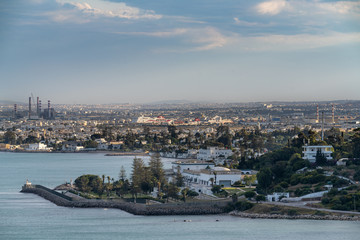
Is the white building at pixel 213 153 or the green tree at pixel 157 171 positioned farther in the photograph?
the white building at pixel 213 153

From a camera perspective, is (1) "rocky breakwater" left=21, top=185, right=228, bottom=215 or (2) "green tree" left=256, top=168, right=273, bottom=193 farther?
(2) "green tree" left=256, top=168, right=273, bottom=193

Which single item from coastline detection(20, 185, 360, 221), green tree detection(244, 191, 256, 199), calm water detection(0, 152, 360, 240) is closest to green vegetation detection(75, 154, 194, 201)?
coastline detection(20, 185, 360, 221)

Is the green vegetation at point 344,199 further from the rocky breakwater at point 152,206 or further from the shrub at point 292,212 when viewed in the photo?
the rocky breakwater at point 152,206

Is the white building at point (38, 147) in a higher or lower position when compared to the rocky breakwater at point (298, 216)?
lower

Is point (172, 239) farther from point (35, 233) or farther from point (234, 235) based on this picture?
point (35, 233)

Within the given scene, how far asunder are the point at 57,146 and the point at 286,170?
57.2 m

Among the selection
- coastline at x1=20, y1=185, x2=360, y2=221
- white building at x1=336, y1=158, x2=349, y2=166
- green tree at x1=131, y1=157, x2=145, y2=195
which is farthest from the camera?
white building at x1=336, y1=158, x2=349, y2=166

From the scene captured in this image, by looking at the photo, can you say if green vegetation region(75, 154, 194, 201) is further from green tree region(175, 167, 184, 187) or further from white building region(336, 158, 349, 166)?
white building region(336, 158, 349, 166)

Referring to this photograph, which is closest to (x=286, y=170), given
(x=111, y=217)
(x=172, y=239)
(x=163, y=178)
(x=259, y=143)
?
(x=163, y=178)

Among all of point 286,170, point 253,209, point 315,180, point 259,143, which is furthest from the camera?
point 259,143

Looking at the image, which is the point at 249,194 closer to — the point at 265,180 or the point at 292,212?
the point at 265,180

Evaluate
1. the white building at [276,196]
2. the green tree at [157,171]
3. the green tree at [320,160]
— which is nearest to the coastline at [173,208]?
the white building at [276,196]

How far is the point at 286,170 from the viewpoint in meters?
39.1

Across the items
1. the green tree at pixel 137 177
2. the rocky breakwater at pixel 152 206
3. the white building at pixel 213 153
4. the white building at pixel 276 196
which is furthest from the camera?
the white building at pixel 213 153
